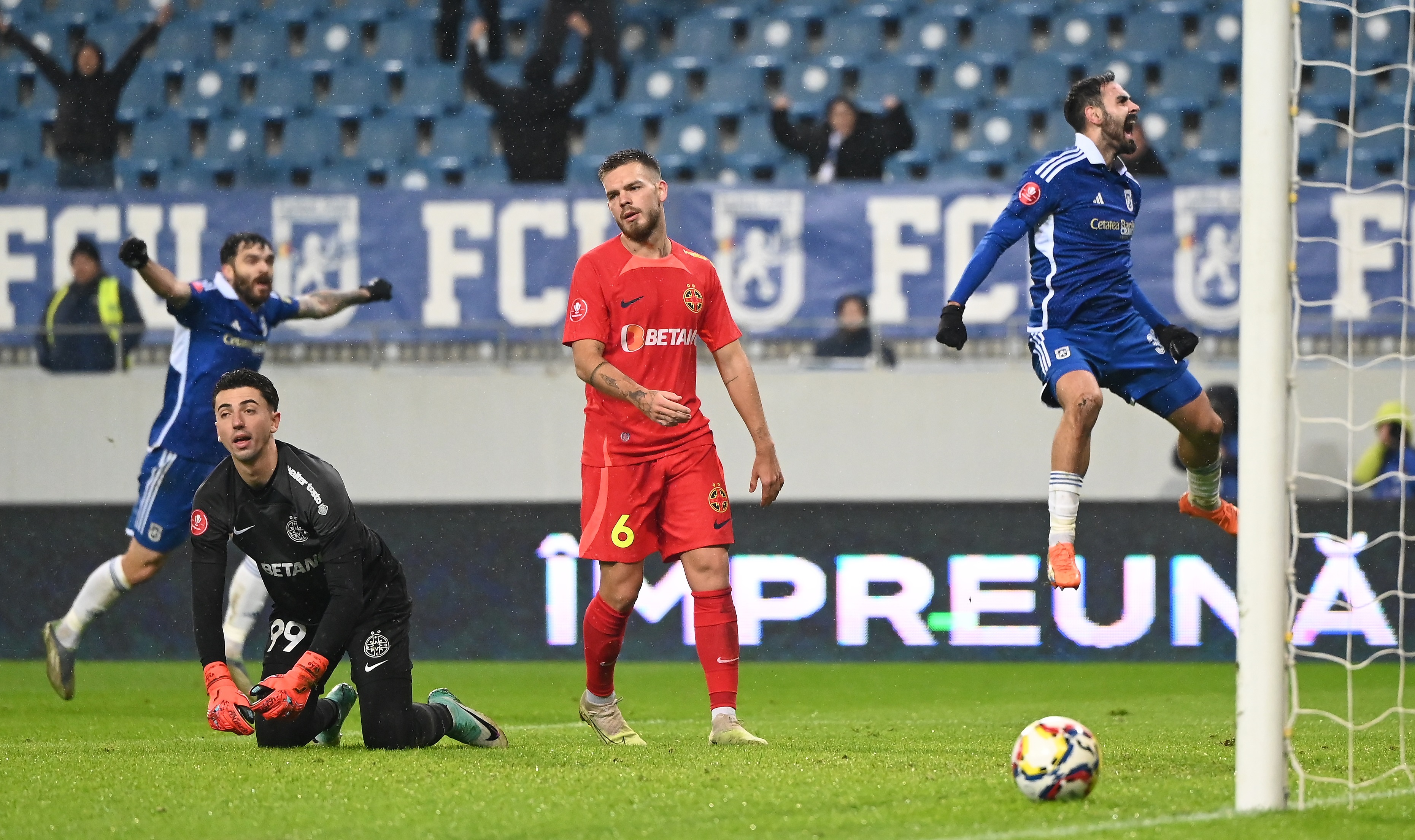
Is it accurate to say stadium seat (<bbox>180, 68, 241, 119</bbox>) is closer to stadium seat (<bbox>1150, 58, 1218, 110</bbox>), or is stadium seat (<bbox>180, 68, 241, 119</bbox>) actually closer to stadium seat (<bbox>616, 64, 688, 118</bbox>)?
stadium seat (<bbox>616, 64, 688, 118</bbox>)

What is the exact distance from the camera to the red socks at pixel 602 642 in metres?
5.22

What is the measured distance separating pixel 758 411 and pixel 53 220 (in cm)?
826

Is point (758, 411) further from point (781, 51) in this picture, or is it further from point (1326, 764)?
point (781, 51)

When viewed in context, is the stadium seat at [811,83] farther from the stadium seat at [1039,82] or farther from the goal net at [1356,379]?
the goal net at [1356,379]

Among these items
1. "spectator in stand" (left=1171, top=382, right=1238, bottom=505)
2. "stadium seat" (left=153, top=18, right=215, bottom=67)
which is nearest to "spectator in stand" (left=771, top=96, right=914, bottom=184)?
"spectator in stand" (left=1171, top=382, right=1238, bottom=505)

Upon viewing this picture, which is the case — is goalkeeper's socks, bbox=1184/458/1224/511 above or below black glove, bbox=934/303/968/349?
below

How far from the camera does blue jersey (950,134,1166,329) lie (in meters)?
5.55

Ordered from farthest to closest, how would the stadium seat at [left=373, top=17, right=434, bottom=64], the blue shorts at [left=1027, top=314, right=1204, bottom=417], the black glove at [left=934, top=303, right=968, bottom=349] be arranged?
the stadium seat at [left=373, top=17, right=434, bottom=64], the blue shorts at [left=1027, top=314, right=1204, bottom=417], the black glove at [left=934, top=303, right=968, bottom=349]

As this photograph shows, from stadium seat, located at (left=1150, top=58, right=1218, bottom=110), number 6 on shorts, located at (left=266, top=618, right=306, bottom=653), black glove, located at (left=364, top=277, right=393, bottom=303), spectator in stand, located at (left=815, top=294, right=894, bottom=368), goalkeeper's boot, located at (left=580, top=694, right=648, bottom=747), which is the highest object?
stadium seat, located at (left=1150, top=58, right=1218, bottom=110)

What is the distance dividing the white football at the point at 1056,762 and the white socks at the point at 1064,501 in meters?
1.66

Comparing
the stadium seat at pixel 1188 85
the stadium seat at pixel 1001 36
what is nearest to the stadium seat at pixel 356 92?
the stadium seat at pixel 1001 36

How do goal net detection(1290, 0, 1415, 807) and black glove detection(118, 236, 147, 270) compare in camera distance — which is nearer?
black glove detection(118, 236, 147, 270)

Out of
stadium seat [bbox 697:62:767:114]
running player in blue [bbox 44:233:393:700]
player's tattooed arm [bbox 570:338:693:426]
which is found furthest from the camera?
stadium seat [bbox 697:62:767:114]

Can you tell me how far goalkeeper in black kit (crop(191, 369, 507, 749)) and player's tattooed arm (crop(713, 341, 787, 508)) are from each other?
1128 mm
